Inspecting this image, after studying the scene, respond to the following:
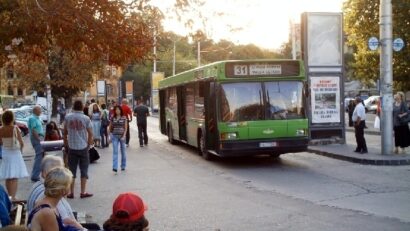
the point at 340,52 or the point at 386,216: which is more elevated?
the point at 340,52

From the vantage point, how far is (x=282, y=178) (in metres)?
13.7

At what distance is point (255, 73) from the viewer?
52.7 feet

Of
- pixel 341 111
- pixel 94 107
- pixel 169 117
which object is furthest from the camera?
pixel 169 117

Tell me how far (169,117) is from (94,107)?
3.35 m

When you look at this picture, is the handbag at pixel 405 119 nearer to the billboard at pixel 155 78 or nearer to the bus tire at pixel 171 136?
the bus tire at pixel 171 136

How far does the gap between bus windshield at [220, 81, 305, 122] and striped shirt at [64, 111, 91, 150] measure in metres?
5.06

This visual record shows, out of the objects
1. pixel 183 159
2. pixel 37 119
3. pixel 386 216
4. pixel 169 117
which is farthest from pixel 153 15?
pixel 169 117

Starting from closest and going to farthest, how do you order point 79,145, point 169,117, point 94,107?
1. point 79,145
2. point 94,107
3. point 169,117

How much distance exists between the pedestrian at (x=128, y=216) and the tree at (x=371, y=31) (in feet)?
114

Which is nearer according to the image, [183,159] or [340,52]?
[183,159]

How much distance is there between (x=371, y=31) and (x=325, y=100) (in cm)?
1763

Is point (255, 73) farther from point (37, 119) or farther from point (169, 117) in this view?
point (169, 117)

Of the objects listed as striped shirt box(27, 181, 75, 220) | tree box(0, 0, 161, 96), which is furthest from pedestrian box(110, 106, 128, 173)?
striped shirt box(27, 181, 75, 220)

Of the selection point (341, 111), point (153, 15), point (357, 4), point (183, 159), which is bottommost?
point (183, 159)
